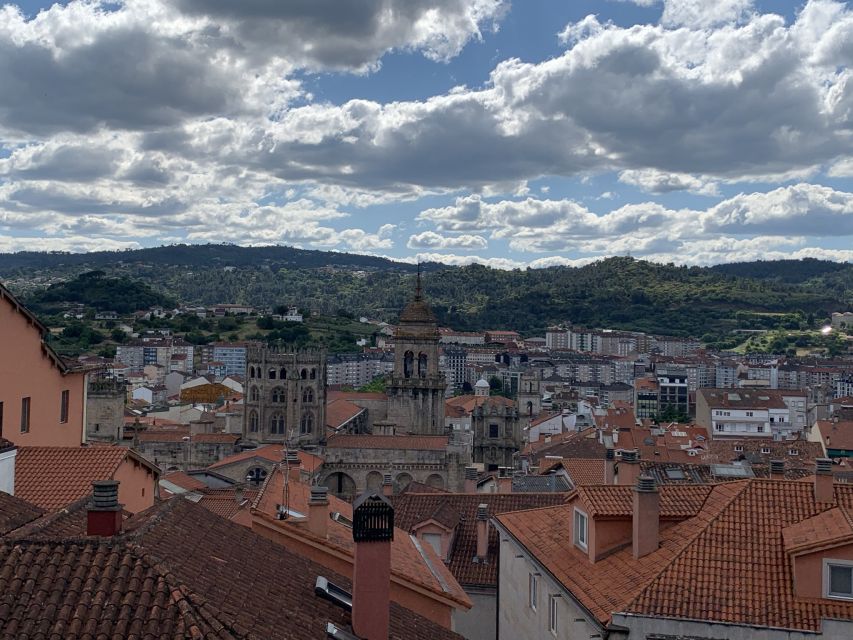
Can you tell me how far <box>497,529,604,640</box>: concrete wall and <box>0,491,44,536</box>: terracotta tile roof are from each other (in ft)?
27.9

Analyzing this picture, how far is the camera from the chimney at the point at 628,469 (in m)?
23.0

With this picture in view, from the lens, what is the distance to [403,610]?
45.3 ft

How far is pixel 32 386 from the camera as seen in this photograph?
2120 cm

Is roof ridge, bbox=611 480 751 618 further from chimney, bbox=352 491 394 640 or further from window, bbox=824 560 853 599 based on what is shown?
chimney, bbox=352 491 394 640

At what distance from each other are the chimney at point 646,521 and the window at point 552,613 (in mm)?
2087

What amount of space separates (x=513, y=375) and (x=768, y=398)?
250ft

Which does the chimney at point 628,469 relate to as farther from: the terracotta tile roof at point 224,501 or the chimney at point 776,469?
the terracotta tile roof at point 224,501

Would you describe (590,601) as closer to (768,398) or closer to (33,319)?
(33,319)

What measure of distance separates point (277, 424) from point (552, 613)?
52.2 m

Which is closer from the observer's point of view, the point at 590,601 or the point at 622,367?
the point at 590,601

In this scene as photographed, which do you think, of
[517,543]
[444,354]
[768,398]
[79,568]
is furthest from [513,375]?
[79,568]

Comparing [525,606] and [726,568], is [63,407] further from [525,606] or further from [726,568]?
[726,568]

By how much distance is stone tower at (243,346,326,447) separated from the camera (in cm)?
6794

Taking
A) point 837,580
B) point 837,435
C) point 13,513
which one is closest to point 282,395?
point 837,435
